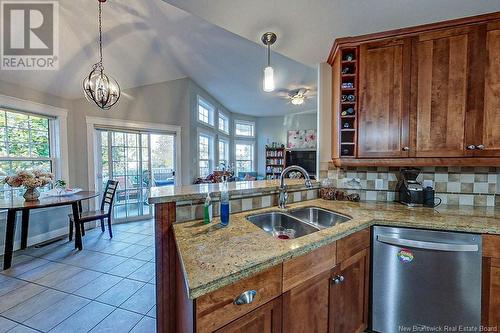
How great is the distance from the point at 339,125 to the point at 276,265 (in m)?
1.50

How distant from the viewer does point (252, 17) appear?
159 cm

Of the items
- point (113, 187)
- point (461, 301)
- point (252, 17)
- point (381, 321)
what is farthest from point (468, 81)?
point (113, 187)

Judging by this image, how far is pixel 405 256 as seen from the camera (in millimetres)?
1399

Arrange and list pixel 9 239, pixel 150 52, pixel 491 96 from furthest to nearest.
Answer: pixel 150 52 → pixel 9 239 → pixel 491 96

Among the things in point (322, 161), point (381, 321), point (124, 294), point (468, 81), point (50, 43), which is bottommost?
point (124, 294)

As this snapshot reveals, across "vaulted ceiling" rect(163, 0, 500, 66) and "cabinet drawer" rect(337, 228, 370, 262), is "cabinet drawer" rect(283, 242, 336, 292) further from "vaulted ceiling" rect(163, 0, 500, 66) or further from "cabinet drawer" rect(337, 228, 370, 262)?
"vaulted ceiling" rect(163, 0, 500, 66)

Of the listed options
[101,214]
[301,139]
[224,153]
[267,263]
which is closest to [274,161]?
[301,139]

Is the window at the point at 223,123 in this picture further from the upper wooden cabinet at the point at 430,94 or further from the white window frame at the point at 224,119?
the upper wooden cabinet at the point at 430,94

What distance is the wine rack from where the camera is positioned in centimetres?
191

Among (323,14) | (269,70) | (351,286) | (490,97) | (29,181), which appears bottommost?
(351,286)

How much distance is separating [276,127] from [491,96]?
265 inches

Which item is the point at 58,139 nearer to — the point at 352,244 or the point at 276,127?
the point at 352,244

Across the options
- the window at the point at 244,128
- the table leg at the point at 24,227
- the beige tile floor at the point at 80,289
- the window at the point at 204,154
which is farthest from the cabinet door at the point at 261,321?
the window at the point at 244,128

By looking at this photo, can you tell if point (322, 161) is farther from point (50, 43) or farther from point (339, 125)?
point (50, 43)
